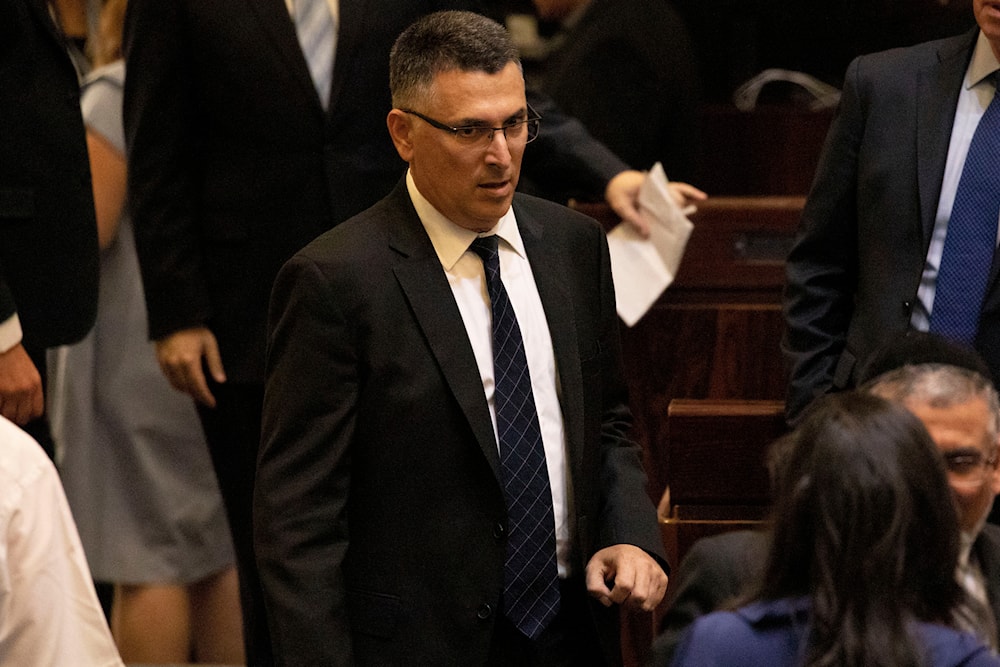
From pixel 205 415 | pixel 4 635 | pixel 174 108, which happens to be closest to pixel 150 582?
pixel 205 415

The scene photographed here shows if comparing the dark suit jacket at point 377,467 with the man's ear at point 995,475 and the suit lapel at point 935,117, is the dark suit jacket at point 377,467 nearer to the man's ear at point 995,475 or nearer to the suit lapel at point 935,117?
the man's ear at point 995,475

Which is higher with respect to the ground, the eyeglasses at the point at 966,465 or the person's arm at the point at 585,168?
the person's arm at the point at 585,168

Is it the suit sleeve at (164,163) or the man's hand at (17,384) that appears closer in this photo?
the man's hand at (17,384)

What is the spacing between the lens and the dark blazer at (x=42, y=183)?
3.16 metres

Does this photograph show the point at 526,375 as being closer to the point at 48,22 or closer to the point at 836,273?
the point at 836,273

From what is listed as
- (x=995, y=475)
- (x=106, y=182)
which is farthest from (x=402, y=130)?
(x=106, y=182)

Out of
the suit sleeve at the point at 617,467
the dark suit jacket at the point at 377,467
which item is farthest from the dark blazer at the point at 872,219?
the dark suit jacket at the point at 377,467

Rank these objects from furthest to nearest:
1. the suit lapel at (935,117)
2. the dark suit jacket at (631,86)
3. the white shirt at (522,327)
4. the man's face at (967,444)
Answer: the dark suit jacket at (631,86)
the suit lapel at (935,117)
the white shirt at (522,327)
the man's face at (967,444)

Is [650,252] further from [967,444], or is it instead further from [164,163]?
[967,444]

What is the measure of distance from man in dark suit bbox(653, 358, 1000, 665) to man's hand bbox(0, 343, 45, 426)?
1254 millimetres

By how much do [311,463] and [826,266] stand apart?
1.16m

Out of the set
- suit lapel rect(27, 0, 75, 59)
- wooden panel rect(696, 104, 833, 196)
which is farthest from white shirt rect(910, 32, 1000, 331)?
suit lapel rect(27, 0, 75, 59)

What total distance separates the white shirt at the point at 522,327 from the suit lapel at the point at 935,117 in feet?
2.64

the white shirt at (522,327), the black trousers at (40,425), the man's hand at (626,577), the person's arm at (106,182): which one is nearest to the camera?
the man's hand at (626,577)
